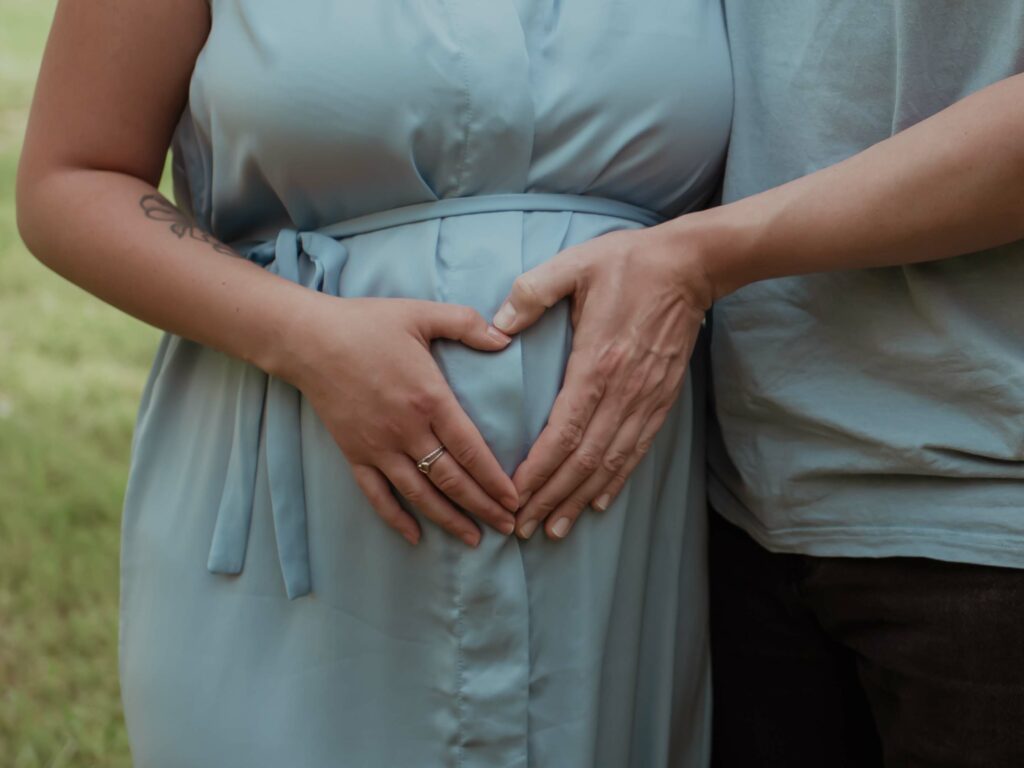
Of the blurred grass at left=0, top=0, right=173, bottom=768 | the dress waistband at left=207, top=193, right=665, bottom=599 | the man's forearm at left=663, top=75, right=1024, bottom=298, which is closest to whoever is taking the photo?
the man's forearm at left=663, top=75, right=1024, bottom=298

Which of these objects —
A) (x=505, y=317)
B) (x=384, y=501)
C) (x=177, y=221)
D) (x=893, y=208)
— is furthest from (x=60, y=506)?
(x=893, y=208)

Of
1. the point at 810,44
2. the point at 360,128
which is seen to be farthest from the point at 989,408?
the point at 360,128

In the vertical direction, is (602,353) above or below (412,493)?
above

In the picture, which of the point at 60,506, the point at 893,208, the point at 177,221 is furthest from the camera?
the point at 60,506

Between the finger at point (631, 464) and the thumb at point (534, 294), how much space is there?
19 centimetres

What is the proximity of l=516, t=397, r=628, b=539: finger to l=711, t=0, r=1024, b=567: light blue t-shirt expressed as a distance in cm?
22

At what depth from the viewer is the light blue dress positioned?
1.37 m

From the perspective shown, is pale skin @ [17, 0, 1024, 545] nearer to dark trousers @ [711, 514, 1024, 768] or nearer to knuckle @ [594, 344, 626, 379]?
knuckle @ [594, 344, 626, 379]

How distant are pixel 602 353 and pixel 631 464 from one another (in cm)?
14

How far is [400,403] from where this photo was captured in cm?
133

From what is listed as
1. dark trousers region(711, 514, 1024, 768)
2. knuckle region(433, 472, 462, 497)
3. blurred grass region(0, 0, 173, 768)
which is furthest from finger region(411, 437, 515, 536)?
blurred grass region(0, 0, 173, 768)

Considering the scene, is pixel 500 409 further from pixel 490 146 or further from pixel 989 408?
pixel 989 408

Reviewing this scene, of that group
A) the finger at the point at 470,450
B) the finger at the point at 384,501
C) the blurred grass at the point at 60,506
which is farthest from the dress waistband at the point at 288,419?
the blurred grass at the point at 60,506

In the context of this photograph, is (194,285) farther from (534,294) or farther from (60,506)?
(60,506)
